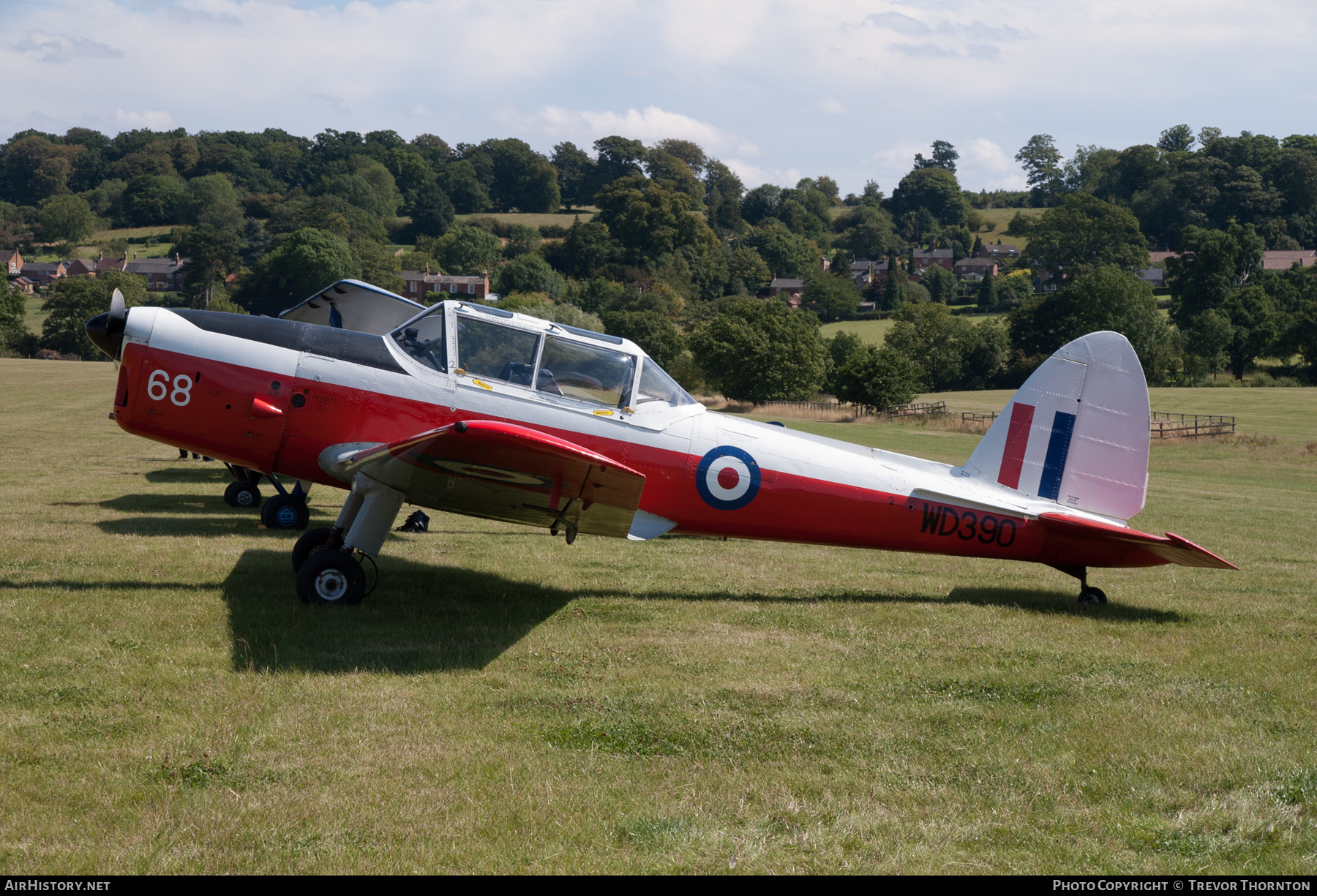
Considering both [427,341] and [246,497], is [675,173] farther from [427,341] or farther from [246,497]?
[427,341]

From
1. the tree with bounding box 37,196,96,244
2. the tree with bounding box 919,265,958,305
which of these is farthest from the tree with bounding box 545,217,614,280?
the tree with bounding box 37,196,96,244

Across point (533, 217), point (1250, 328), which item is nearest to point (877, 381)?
point (1250, 328)

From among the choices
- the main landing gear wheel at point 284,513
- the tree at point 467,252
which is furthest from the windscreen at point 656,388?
the tree at point 467,252

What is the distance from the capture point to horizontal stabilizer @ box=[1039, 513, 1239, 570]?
7336 mm

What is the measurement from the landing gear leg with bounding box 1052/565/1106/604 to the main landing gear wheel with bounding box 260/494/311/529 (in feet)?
27.5

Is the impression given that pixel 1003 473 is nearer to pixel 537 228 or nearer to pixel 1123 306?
pixel 1123 306

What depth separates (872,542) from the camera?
26.5ft

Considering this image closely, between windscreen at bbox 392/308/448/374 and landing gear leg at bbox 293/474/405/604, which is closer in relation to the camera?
landing gear leg at bbox 293/474/405/604

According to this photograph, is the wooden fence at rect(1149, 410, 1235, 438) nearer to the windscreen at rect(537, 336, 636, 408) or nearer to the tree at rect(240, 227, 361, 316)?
the windscreen at rect(537, 336, 636, 408)

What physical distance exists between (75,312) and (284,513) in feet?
208

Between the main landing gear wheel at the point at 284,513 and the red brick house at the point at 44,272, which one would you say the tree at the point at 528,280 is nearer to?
the red brick house at the point at 44,272

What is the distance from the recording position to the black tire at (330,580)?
7.09 m

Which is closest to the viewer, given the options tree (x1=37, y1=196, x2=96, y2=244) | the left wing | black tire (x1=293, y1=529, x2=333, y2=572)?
the left wing

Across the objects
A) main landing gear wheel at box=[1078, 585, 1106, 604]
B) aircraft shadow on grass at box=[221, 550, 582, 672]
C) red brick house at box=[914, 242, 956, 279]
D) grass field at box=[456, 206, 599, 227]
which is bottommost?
aircraft shadow on grass at box=[221, 550, 582, 672]
